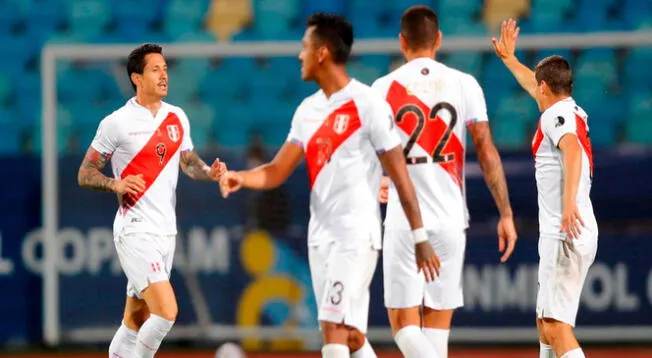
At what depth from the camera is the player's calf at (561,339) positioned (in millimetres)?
6871

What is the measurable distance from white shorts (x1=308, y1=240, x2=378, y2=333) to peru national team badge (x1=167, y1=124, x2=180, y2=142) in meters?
1.73

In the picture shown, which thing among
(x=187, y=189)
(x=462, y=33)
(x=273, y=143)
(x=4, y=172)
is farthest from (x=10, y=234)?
(x=462, y=33)

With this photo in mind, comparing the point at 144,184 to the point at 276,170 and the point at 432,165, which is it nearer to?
the point at 276,170

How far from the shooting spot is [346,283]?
6027 millimetres

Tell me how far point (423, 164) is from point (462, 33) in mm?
5058

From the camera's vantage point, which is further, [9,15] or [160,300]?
[9,15]

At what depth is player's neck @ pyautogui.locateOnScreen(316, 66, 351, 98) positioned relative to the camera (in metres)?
6.10

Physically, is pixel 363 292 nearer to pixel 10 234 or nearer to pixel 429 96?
pixel 429 96

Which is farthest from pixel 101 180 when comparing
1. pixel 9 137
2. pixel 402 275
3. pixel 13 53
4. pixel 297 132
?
pixel 13 53

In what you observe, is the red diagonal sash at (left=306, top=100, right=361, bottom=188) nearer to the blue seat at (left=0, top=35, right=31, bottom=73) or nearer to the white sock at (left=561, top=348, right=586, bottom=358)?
the white sock at (left=561, top=348, right=586, bottom=358)

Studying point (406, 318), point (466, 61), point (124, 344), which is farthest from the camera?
point (466, 61)

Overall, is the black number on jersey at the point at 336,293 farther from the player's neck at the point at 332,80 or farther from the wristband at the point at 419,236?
the player's neck at the point at 332,80

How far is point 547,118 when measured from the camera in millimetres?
6898

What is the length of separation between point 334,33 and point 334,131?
1.50ft
